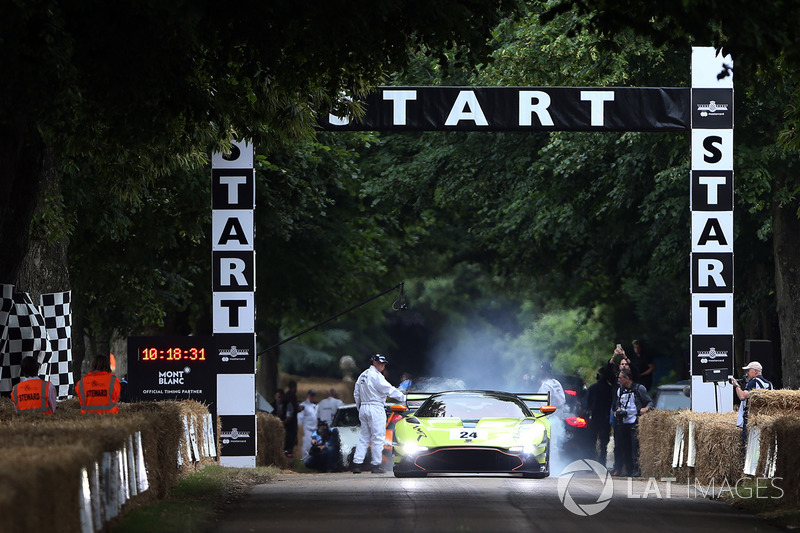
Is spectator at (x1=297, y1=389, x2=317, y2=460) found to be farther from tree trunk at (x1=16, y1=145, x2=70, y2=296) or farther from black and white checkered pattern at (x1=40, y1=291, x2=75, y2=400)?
black and white checkered pattern at (x1=40, y1=291, x2=75, y2=400)

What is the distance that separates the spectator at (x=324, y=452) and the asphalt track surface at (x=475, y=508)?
8911 mm

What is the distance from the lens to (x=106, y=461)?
10.4 meters

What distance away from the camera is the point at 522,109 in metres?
21.9

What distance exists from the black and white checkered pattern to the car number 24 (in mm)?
5550

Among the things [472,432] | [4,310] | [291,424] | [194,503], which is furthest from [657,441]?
[291,424]

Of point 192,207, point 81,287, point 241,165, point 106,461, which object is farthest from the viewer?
point 81,287

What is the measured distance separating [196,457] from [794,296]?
12644 millimetres

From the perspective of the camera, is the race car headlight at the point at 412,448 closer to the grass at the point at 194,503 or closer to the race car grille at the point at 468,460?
the race car grille at the point at 468,460

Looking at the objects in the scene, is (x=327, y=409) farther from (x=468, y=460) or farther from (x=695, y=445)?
(x=695, y=445)

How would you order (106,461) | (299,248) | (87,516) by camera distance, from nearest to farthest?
(87,516)
(106,461)
(299,248)

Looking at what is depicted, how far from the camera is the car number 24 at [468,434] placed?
1761 cm

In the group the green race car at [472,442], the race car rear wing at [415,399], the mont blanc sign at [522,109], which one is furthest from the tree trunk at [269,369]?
the green race car at [472,442]

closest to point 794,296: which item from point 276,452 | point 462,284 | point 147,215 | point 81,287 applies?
point 276,452

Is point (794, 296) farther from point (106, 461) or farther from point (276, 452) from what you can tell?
point (106, 461)
